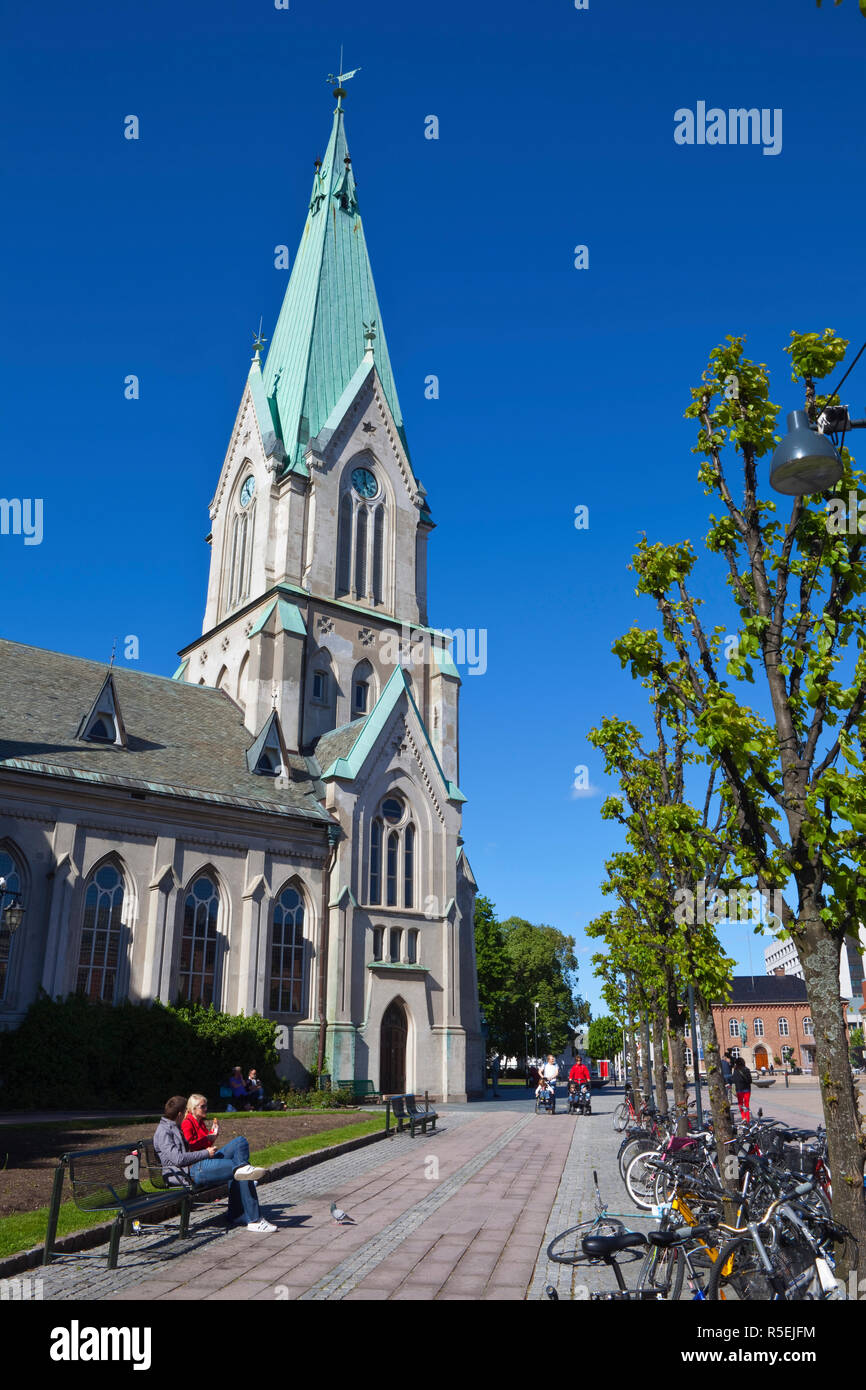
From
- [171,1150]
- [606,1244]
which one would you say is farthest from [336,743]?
[606,1244]

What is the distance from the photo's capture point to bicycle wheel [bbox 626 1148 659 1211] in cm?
1280

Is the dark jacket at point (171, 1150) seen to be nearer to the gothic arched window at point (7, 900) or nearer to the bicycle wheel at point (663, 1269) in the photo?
the bicycle wheel at point (663, 1269)

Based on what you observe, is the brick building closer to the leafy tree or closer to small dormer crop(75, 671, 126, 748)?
small dormer crop(75, 671, 126, 748)

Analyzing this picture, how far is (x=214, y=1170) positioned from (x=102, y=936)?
2094 centimetres

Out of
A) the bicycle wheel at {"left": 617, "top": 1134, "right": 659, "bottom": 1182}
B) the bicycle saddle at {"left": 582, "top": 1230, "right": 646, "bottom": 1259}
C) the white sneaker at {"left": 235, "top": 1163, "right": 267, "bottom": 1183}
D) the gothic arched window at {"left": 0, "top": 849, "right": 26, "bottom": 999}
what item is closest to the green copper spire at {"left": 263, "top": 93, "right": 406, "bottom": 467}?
the gothic arched window at {"left": 0, "top": 849, "right": 26, "bottom": 999}

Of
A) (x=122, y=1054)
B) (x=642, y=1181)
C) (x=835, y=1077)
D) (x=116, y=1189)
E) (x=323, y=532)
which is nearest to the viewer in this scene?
(x=835, y=1077)

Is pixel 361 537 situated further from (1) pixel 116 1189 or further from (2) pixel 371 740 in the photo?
(1) pixel 116 1189

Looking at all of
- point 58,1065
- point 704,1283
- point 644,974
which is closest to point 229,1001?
point 58,1065

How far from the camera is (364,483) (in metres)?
49.0

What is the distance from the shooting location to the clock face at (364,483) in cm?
4862

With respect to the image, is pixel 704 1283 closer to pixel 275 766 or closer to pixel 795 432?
pixel 795 432

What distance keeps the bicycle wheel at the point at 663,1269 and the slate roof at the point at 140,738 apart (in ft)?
86.9

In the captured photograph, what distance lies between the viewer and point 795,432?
27.2 ft

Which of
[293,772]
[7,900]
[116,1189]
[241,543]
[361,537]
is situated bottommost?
[116,1189]
